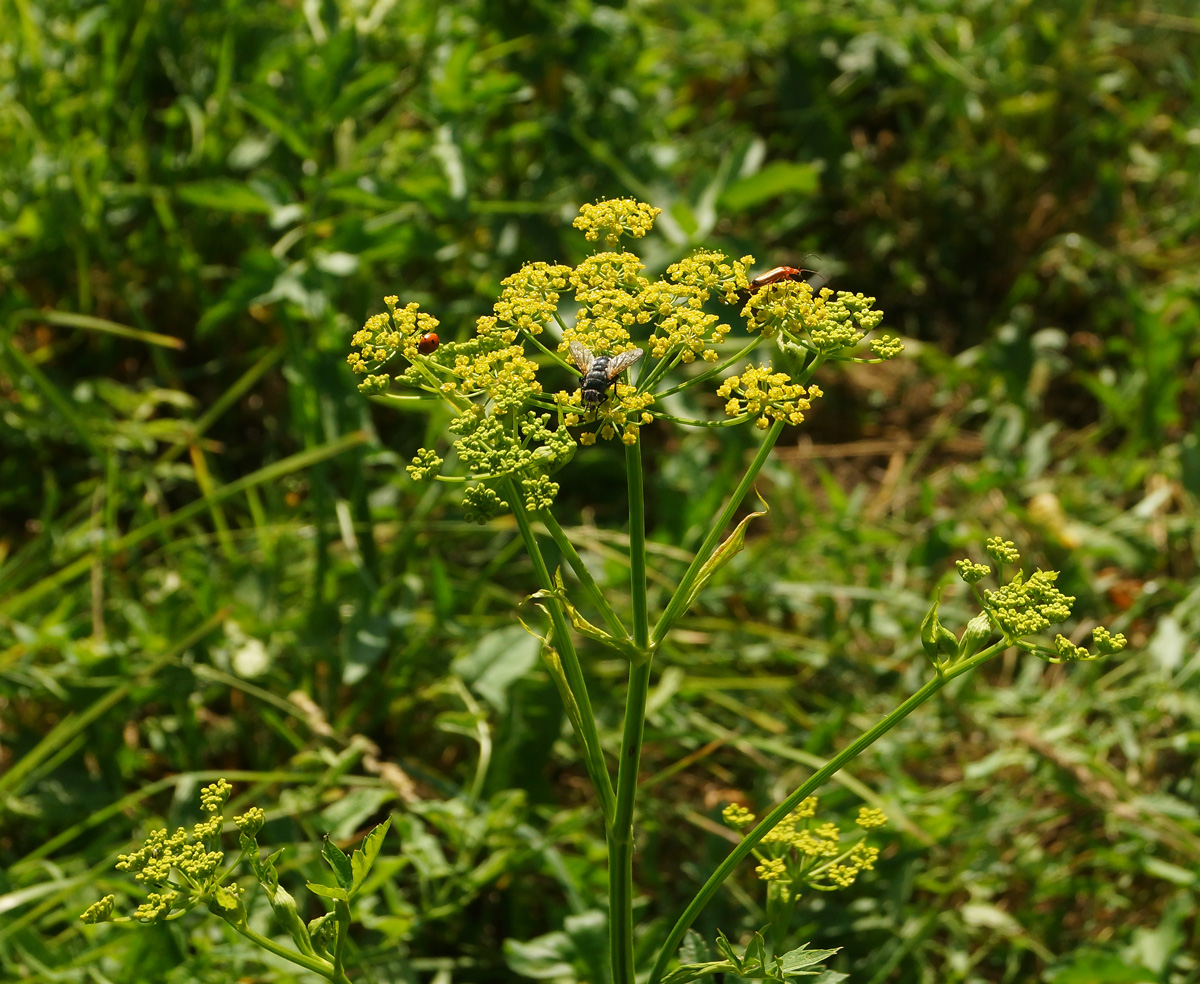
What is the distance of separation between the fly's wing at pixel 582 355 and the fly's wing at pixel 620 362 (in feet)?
0.10

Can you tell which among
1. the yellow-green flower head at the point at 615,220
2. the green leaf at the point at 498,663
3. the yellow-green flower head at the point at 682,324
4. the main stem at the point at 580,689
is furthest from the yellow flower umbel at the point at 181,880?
the green leaf at the point at 498,663

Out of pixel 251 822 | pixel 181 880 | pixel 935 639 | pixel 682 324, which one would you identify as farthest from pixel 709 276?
pixel 181 880

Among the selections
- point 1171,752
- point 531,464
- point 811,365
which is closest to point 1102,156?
point 1171,752

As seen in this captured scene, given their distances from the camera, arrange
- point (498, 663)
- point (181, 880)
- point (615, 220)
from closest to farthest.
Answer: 1. point (181, 880)
2. point (615, 220)
3. point (498, 663)

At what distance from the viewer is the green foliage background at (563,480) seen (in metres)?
2.60

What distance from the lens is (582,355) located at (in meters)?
1.38

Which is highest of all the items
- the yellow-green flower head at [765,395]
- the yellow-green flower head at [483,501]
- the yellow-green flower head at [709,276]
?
the yellow-green flower head at [709,276]

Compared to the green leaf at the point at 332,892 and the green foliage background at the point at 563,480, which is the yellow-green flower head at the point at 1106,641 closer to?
the green leaf at the point at 332,892

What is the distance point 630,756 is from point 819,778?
24cm

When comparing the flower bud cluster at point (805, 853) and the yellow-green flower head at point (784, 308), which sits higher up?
the yellow-green flower head at point (784, 308)

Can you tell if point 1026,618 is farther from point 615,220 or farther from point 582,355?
point 615,220

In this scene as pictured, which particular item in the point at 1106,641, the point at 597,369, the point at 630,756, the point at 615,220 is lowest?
the point at 630,756

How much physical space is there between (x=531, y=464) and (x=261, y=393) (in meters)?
2.62

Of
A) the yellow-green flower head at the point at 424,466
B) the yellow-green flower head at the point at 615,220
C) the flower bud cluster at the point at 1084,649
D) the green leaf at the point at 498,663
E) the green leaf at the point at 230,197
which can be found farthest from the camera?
the green leaf at the point at 230,197
